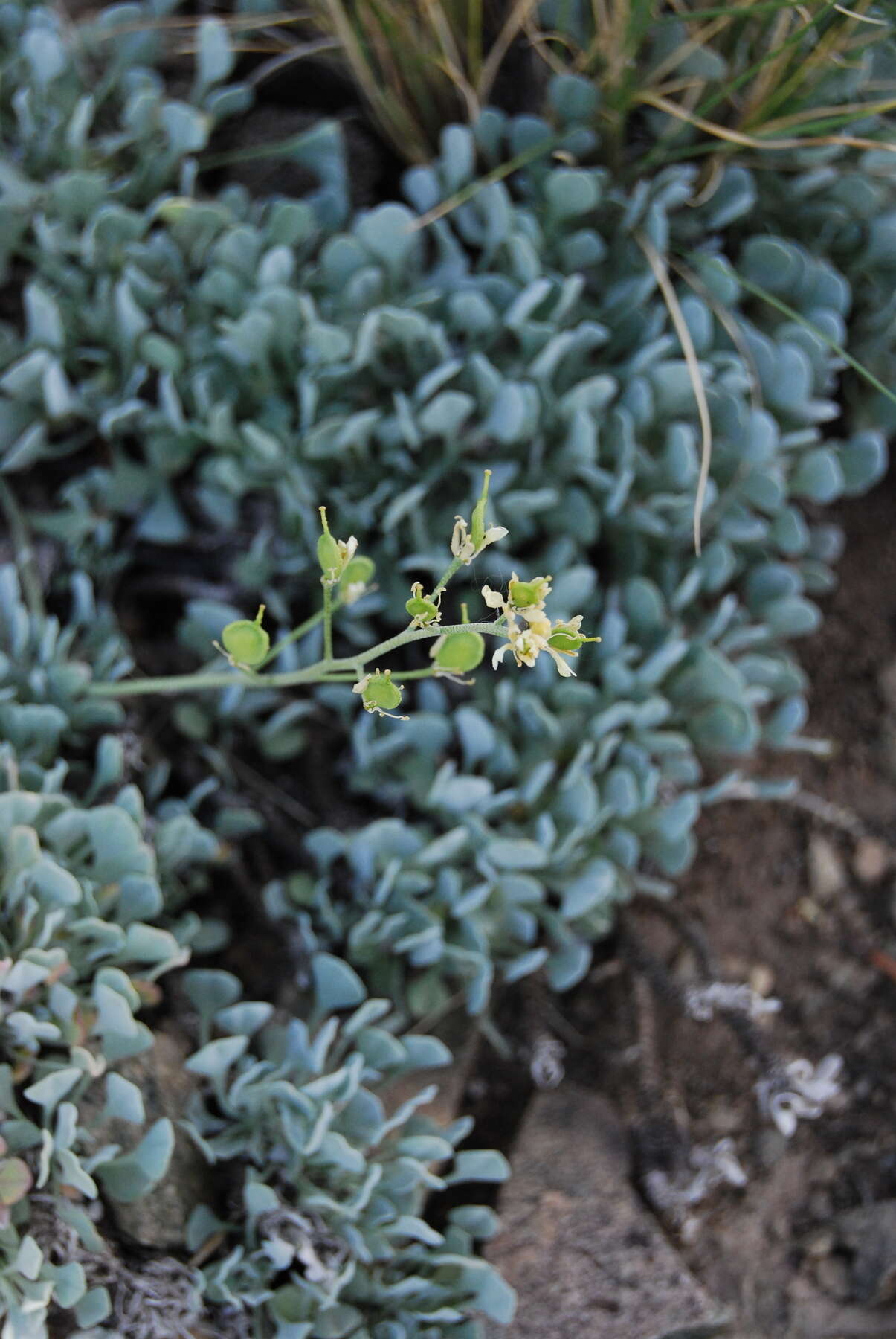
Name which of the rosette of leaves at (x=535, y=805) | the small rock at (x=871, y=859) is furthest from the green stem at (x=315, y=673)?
the small rock at (x=871, y=859)

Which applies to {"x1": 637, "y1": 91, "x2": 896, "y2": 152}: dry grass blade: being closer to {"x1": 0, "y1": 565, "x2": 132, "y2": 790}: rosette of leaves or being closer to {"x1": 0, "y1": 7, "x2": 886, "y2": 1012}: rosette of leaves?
{"x1": 0, "y1": 7, "x2": 886, "y2": 1012}: rosette of leaves

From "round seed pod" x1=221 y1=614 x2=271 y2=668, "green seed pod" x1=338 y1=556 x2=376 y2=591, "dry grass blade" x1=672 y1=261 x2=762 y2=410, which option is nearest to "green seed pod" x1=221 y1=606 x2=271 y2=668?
"round seed pod" x1=221 y1=614 x2=271 y2=668

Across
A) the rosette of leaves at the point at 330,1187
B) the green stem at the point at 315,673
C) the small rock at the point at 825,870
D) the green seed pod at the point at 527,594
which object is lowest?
the small rock at the point at 825,870

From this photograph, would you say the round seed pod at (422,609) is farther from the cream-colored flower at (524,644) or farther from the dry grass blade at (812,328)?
the dry grass blade at (812,328)

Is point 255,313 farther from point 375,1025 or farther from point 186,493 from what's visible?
point 375,1025

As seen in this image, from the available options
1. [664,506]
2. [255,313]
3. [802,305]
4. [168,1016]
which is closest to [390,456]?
[255,313]

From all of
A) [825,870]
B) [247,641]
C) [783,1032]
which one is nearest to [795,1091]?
[783,1032]

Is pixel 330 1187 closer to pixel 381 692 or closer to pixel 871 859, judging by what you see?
pixel 381 692
